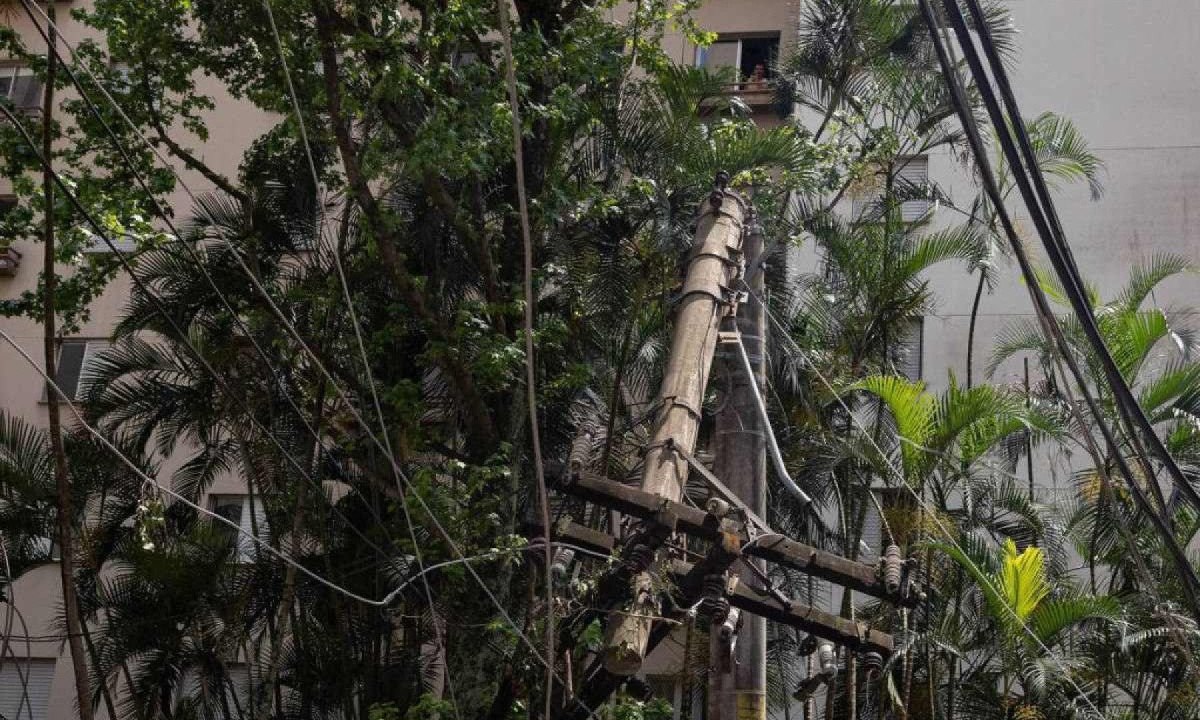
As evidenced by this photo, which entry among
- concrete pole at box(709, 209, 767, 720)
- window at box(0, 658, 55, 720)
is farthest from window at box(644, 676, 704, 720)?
window at box(0, 658, 55, 720)

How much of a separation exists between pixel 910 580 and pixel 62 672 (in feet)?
52.4

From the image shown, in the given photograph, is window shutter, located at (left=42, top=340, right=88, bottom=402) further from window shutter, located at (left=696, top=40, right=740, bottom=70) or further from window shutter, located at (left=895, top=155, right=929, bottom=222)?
window shutter, located at (left=895, top=155, right=929, bottom=222)

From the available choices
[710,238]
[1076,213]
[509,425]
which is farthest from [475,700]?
[1076,213]

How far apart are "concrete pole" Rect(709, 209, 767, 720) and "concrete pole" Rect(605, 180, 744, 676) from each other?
0.17 metres

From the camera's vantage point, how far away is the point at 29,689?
21953 millimetres

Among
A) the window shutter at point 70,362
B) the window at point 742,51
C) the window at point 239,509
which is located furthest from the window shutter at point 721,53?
the window shutter at point 70,362

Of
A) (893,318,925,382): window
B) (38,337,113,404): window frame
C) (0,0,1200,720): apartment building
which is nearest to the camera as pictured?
(893,318,925,382): window

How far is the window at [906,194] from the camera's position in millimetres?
18281

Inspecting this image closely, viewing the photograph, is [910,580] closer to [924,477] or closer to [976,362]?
[924,477]

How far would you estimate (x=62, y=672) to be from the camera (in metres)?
Result: 21.9

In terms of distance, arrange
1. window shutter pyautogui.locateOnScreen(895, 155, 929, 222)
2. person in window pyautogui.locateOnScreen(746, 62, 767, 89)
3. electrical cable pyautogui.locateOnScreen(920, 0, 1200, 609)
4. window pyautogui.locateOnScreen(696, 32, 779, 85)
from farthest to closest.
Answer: window pyautogui.locateOnScreen(696, 32, 779, 85)
person in window pyautogui.locateOnScreen(746, 62, 767, 89)
window shutter pyautogui.locateOnScreen(895, 155, 929, 222)
electrical cable pyautogui.locateOnScreen(920, 0, 1200, 609)

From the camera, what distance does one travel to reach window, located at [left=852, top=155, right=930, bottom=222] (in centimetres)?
1828

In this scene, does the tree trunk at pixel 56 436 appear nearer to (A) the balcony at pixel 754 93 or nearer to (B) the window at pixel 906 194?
(B) the window at pixel 906 194

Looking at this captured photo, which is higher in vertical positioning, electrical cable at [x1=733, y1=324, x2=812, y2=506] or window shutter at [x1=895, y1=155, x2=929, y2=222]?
window shutter at [x1=895, y1=155, x2=929, y2=222]
